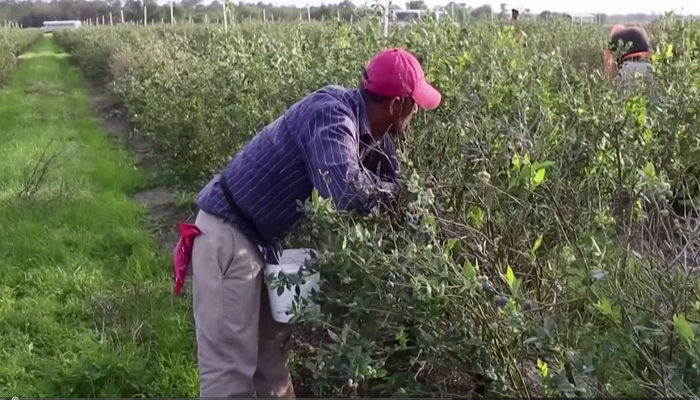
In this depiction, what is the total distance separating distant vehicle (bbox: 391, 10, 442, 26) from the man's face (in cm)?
228

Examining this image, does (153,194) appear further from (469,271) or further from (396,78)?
(469,271)

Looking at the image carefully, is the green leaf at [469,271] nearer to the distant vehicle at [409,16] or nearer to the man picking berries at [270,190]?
the man picking berries at [270,190]

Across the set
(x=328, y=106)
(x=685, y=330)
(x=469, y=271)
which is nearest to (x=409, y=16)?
(x=328, y=106)

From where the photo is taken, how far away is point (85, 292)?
17.8 ft

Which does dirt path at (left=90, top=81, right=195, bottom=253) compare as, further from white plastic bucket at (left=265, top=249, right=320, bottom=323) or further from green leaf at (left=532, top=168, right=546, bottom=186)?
green leaf at (left=532, top=168, right=546, bottom=186)

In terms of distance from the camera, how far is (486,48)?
4.75 m

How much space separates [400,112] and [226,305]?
3.04ft

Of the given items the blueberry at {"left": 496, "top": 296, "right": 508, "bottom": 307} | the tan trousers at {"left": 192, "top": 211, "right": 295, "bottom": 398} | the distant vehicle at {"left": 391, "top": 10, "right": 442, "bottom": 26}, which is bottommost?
the tan trousers at {"left": 192, "top": 211, "right": 295, "bottom": 398}

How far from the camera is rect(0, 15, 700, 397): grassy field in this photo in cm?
204

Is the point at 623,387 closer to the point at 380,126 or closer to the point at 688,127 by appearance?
the point at 380,126

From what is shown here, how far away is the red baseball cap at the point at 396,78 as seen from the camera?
9.09ft

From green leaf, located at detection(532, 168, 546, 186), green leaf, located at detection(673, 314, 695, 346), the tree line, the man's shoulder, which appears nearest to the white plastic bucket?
the man's shoulder

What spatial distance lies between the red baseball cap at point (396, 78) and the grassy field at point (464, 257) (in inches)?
9.6

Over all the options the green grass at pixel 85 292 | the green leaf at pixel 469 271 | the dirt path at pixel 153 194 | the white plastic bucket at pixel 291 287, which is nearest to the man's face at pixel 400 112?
the white plastic bucket at pixel 291 287
